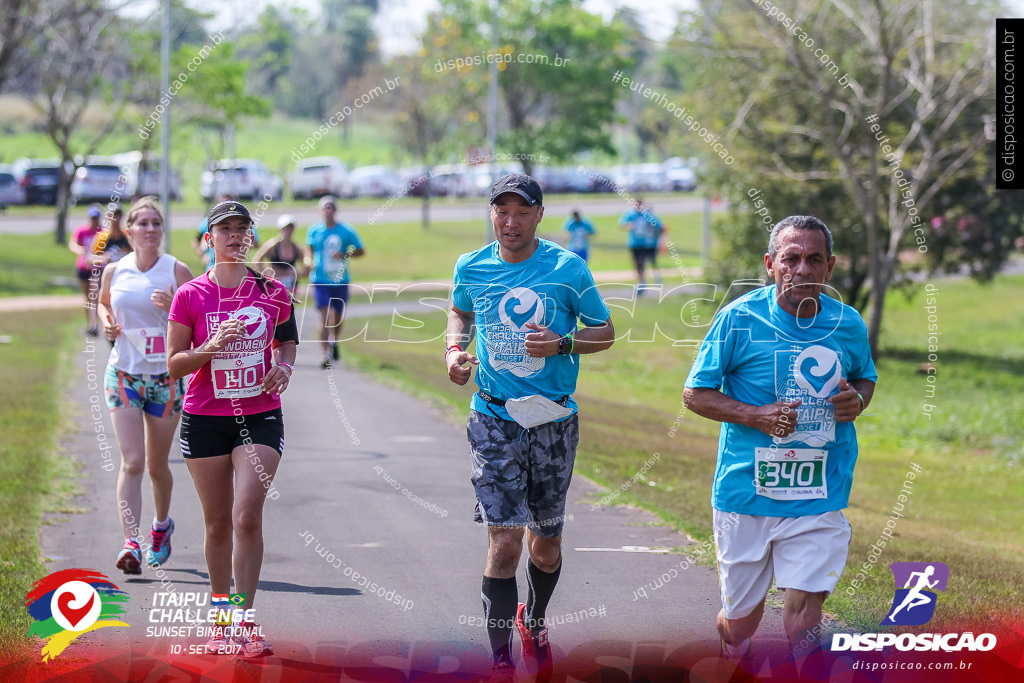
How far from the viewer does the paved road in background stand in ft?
125

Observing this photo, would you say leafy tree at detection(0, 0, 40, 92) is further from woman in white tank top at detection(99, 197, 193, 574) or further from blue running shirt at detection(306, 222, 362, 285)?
woman in white tank top at detection(99, 197, 193, 574)

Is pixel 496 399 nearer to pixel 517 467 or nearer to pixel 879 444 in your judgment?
pixel 517 467

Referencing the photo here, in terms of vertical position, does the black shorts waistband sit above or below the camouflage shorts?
above

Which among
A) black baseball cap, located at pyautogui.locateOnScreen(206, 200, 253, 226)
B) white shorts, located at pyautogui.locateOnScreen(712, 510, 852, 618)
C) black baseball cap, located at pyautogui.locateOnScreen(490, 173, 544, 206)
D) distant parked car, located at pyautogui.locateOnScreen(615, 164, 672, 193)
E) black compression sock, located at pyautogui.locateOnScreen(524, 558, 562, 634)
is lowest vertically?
black compression sock, located at pyautogui.locateOnScreen(524, 558, 562, 634)

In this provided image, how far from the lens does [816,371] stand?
4605 millimetres

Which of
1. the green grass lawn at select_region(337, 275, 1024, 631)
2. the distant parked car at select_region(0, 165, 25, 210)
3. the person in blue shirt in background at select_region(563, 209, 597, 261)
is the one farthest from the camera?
the distant parked car at select_region(0, 165, 25, 210)

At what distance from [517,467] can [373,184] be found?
41278 millimetres

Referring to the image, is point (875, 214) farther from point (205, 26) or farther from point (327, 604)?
point (205, 26)

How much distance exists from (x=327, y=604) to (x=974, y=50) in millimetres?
16257

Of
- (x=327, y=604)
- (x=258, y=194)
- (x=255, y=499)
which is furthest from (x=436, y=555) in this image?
(x=258, y=194)

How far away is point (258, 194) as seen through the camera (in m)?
41.1

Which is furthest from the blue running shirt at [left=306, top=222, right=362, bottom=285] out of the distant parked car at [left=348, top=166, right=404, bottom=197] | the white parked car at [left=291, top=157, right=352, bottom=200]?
the distant parked car at [left=348, top=166, right=404, bottom=197]

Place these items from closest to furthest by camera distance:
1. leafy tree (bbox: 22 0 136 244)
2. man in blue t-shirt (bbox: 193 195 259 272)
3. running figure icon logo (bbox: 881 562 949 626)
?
1. man in blue t-shirt (bbox: 193 195 259 272)
2. running figure icon logo (bbox: 881 562 949 626)
3. leafy tree (bbox: 22 0 136 244)

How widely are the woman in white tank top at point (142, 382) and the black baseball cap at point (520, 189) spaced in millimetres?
2465
